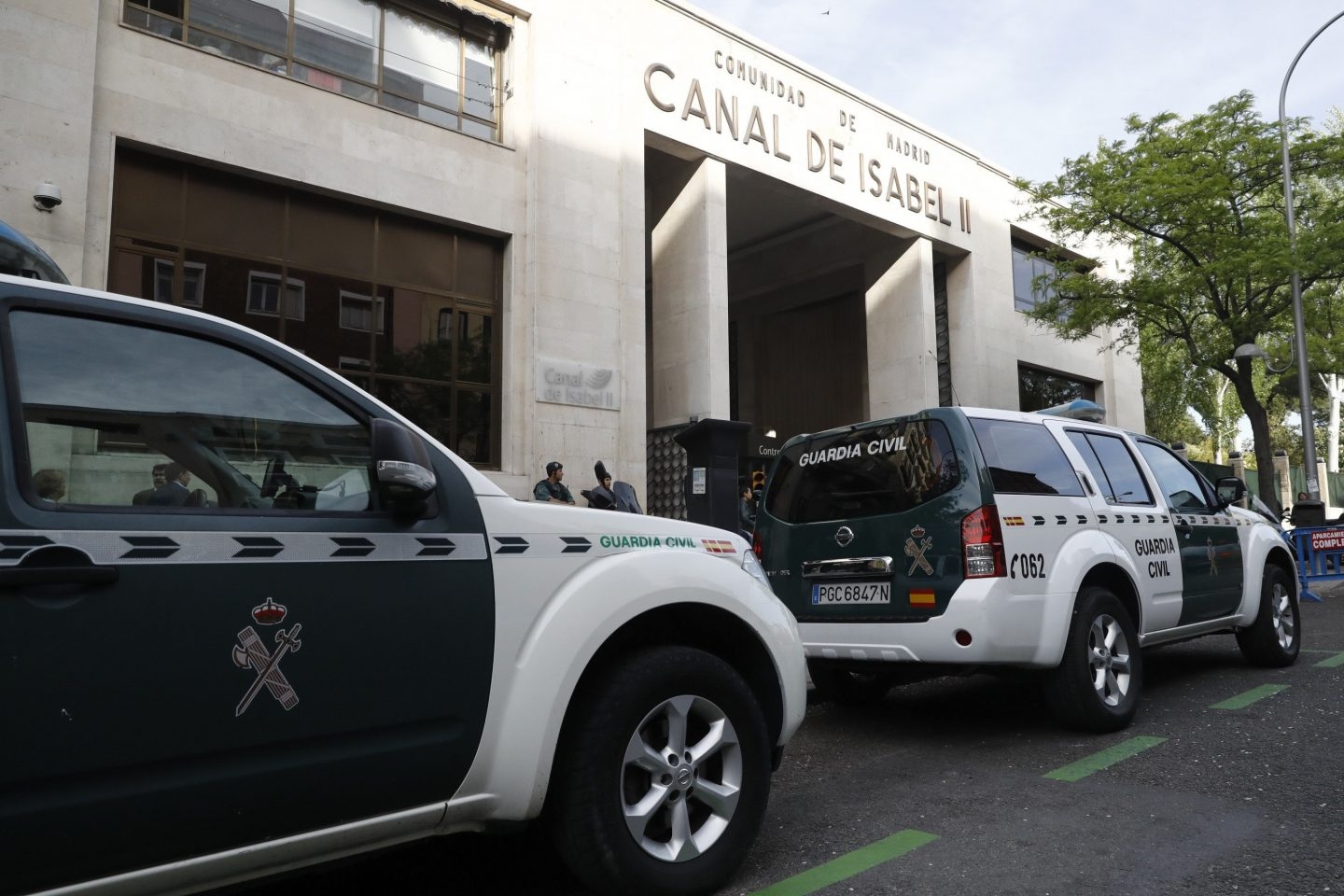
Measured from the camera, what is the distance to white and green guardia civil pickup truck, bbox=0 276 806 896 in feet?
6.77

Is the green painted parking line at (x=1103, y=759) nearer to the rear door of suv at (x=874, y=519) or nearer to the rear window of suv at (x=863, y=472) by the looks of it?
the rear door of suv at (x=874, y=519)

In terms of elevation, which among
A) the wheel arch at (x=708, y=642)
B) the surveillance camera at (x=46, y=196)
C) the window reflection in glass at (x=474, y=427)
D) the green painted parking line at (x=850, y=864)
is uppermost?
the surveillance camera at (x=46, y=196)

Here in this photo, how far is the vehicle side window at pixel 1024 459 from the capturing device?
5297mm

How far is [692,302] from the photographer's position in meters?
17.0

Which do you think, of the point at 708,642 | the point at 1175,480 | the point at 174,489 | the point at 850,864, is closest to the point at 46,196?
the point at 174,489

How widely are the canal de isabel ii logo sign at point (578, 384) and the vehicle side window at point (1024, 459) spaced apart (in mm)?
9123

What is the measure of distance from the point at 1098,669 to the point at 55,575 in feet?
16.8

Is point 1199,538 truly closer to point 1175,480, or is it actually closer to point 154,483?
point 1175,480

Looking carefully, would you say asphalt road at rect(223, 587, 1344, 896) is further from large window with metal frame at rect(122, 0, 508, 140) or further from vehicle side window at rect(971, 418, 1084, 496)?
large window with metal frame at rect(122, 0, 508, 140)

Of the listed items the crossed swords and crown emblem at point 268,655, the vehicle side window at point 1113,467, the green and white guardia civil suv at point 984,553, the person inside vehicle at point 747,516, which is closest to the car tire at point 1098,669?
the green and white guardia civil suv at point 984,553

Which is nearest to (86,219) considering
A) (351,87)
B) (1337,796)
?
(351,87)

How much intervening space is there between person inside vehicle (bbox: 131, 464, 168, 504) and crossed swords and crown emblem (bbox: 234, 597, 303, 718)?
1.18ft

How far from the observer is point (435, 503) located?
2.72 m

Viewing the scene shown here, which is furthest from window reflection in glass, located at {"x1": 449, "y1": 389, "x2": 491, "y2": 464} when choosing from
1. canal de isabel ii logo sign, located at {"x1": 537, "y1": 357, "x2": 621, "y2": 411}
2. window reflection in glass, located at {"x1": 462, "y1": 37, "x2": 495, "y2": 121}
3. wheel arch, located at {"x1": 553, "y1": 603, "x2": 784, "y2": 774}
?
wheel arch, located at {"x1": 553, "y1": 603, "x2": 784, "y2": 774}
